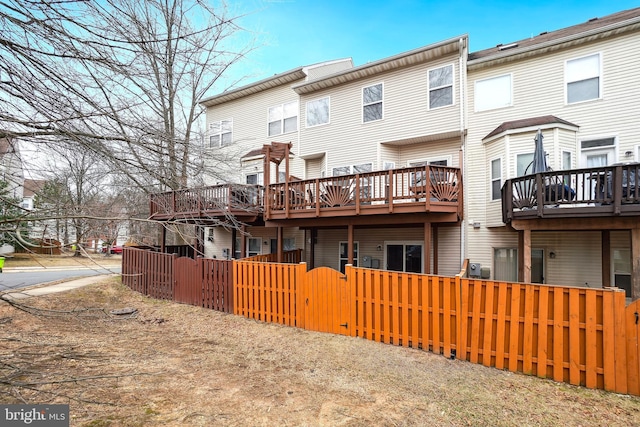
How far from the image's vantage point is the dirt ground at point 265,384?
11.6 ft

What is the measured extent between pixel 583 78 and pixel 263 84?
39.9ft

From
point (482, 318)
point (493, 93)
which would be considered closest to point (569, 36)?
point (493, 93)

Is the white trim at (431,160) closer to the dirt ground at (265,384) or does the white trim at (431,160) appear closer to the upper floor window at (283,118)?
the upper floor window at (283,118)

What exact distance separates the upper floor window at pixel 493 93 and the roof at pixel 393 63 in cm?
148

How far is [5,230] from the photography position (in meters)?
2.60

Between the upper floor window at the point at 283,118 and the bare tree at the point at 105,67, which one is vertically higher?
the upper floor window at the point at 283,118

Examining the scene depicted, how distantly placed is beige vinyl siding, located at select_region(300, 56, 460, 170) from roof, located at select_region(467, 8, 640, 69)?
1441 millimetres

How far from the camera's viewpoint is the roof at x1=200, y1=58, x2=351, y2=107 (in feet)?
45.0

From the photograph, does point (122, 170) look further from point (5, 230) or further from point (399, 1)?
point (399, 1)

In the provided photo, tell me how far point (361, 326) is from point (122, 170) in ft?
17.6

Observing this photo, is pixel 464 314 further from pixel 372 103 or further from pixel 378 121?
pixel 372 103

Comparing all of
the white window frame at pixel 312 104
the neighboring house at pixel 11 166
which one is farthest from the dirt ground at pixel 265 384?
the white window frame at pixel 312 104

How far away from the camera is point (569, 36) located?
29.7ft

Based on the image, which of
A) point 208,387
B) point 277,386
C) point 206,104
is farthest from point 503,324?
point 206,104
